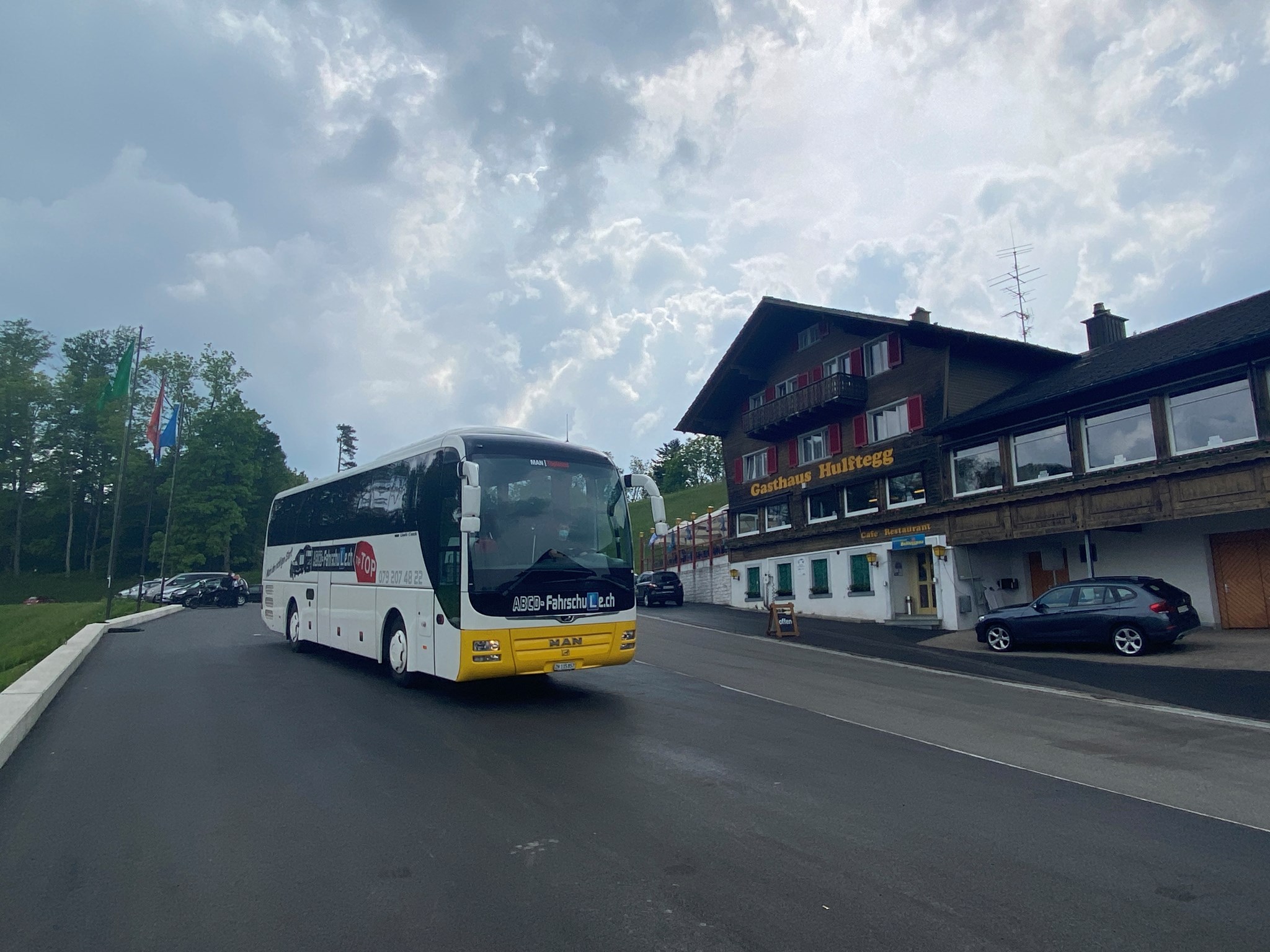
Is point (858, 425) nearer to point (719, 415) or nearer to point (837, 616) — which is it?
point (837, 616)

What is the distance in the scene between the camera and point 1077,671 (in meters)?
15.6

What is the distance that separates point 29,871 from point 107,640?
53.2 feet

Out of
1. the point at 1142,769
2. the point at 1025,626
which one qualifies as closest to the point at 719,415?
the point at 1025,626

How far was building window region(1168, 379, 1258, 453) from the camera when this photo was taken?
1881 centimetres

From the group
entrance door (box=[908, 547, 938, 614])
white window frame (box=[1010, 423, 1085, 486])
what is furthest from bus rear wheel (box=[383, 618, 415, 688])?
entrance door (box=[908, 547, 938, 614])

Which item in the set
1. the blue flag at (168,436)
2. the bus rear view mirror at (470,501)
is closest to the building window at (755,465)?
the blue flag at (168,436)

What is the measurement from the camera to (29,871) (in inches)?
188

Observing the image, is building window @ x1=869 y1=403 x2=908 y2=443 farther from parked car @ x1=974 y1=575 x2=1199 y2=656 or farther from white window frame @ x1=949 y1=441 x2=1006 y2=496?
parked car @ x1=974 y1=575 x2=1199 y2=656

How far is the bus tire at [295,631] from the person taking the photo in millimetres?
16516

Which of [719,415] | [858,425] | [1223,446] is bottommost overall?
[1223,446]

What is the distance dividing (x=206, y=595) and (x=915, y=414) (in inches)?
1216

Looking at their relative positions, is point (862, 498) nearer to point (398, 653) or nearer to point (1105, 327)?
point (1105, 327)

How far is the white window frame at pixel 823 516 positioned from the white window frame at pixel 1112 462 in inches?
412

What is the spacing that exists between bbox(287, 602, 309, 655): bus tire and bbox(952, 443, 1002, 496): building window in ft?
66.5
